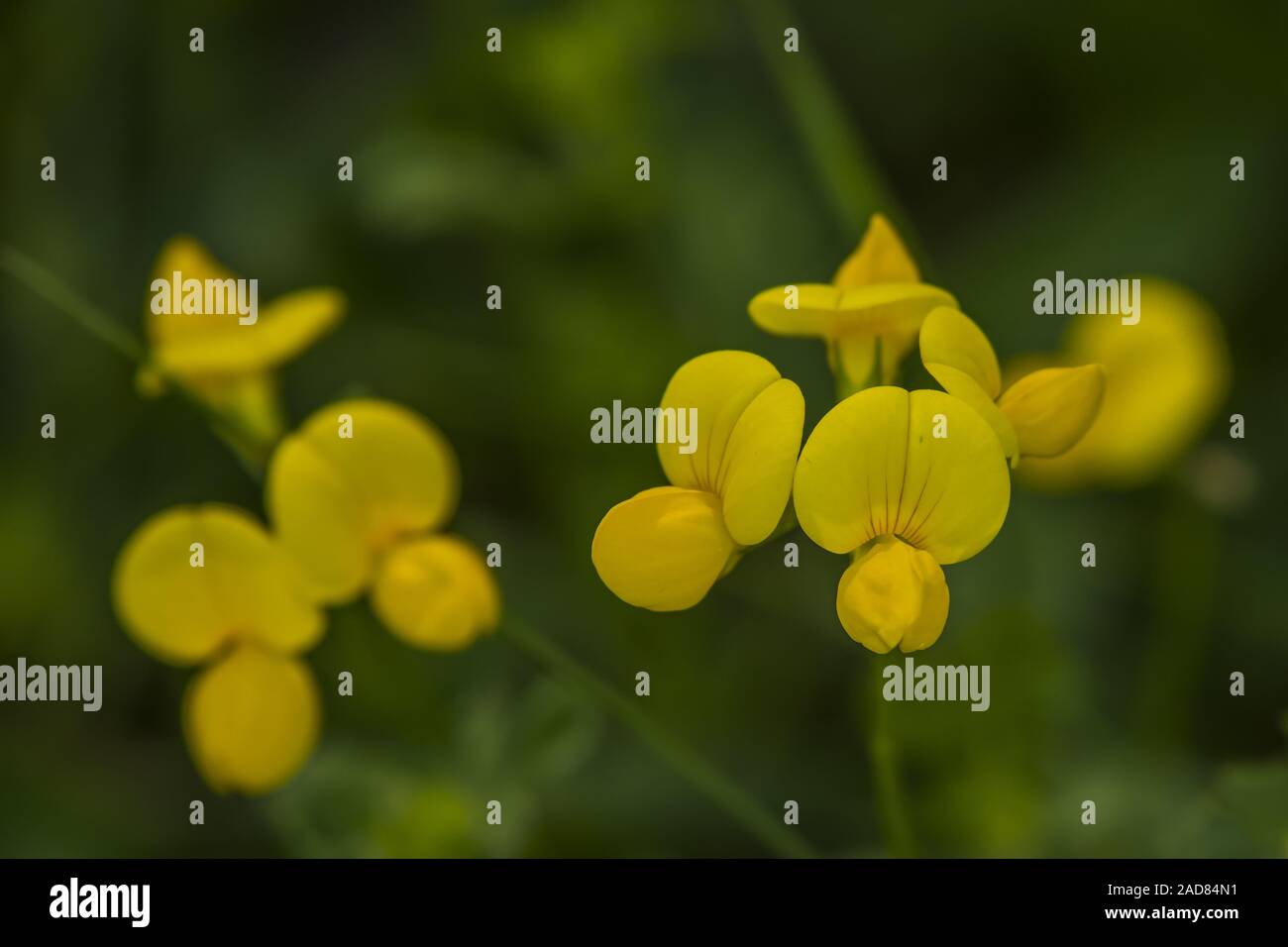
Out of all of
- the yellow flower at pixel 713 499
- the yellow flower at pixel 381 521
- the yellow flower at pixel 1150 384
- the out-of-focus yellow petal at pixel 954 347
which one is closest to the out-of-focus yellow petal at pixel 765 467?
the yellow flower at pixel 713 499

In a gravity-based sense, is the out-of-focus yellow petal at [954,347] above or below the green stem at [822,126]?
below

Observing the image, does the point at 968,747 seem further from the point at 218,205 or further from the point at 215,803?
the point at 218,205

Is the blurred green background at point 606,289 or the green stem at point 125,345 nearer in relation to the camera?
the green stem at point 125,345

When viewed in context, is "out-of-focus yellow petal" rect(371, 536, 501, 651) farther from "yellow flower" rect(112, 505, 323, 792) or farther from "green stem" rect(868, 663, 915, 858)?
Answer: "green stem" rect(868, 663, 915, 858)

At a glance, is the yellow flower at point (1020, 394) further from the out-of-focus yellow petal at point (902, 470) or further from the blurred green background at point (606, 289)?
the blurred green background at point (606, 289)

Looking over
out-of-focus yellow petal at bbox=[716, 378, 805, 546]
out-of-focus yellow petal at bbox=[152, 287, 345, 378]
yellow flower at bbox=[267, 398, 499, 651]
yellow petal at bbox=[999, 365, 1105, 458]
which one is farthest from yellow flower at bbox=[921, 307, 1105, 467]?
out-of-focus yellow petal at bbox=[152, 287, 345, 378]

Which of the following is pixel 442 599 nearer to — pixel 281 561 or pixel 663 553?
pixel 281 561
